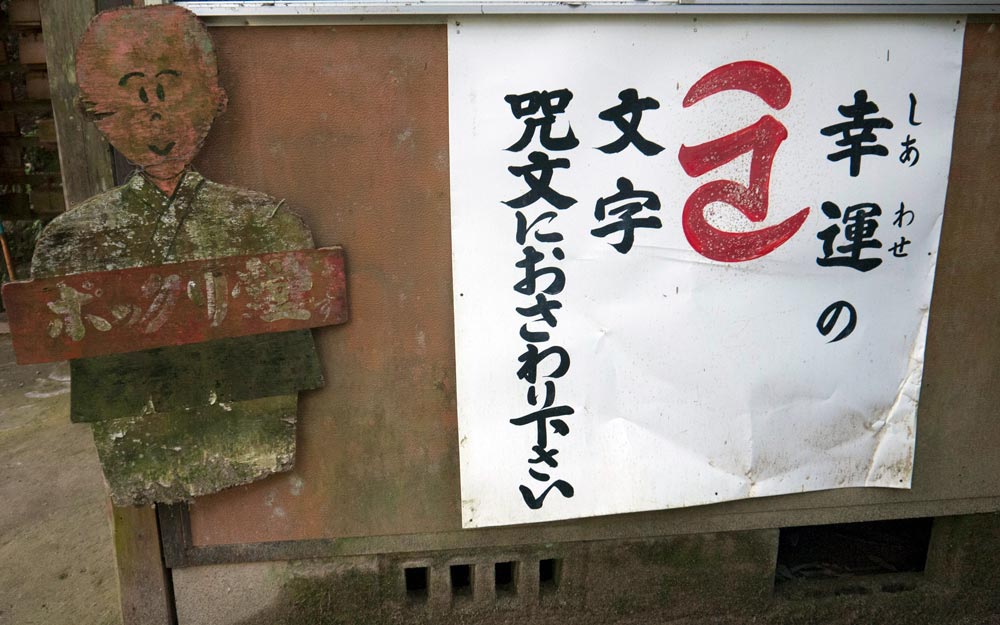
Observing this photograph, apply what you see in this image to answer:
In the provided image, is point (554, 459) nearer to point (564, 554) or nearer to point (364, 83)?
point (564, 554)

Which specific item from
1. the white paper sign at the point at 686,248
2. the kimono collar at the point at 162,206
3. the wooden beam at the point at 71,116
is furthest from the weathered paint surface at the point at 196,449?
the wooden beam at the point at 71,116

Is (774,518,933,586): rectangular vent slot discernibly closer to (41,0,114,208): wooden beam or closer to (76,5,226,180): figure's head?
(76,5,226,180): figure's head

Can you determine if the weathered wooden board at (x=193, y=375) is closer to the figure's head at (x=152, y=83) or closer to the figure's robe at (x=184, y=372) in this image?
the figure's robe at (x=184, y=372)

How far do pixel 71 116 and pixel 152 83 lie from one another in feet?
1.18

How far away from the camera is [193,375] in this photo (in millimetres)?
2248

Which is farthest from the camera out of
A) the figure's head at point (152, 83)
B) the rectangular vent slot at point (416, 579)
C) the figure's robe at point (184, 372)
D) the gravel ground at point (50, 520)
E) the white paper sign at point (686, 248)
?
the gravel ground at point (50, 520)

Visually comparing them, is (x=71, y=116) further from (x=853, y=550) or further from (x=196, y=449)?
(x=853, y=550)

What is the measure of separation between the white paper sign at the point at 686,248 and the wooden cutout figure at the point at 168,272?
2.09 ft

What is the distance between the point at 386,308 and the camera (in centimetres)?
234

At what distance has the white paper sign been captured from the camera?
87.2 inches

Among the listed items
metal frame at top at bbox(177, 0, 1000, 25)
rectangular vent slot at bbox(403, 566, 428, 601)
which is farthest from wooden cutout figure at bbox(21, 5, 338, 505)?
rectangular vent slot at bbox(403, 566, 428, 601)

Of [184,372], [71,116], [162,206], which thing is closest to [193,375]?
[184,372]

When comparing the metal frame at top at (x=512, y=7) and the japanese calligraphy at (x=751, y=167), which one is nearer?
the metal frame at top at (x=512, y=7)

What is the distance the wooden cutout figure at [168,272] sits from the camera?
2.04 m
